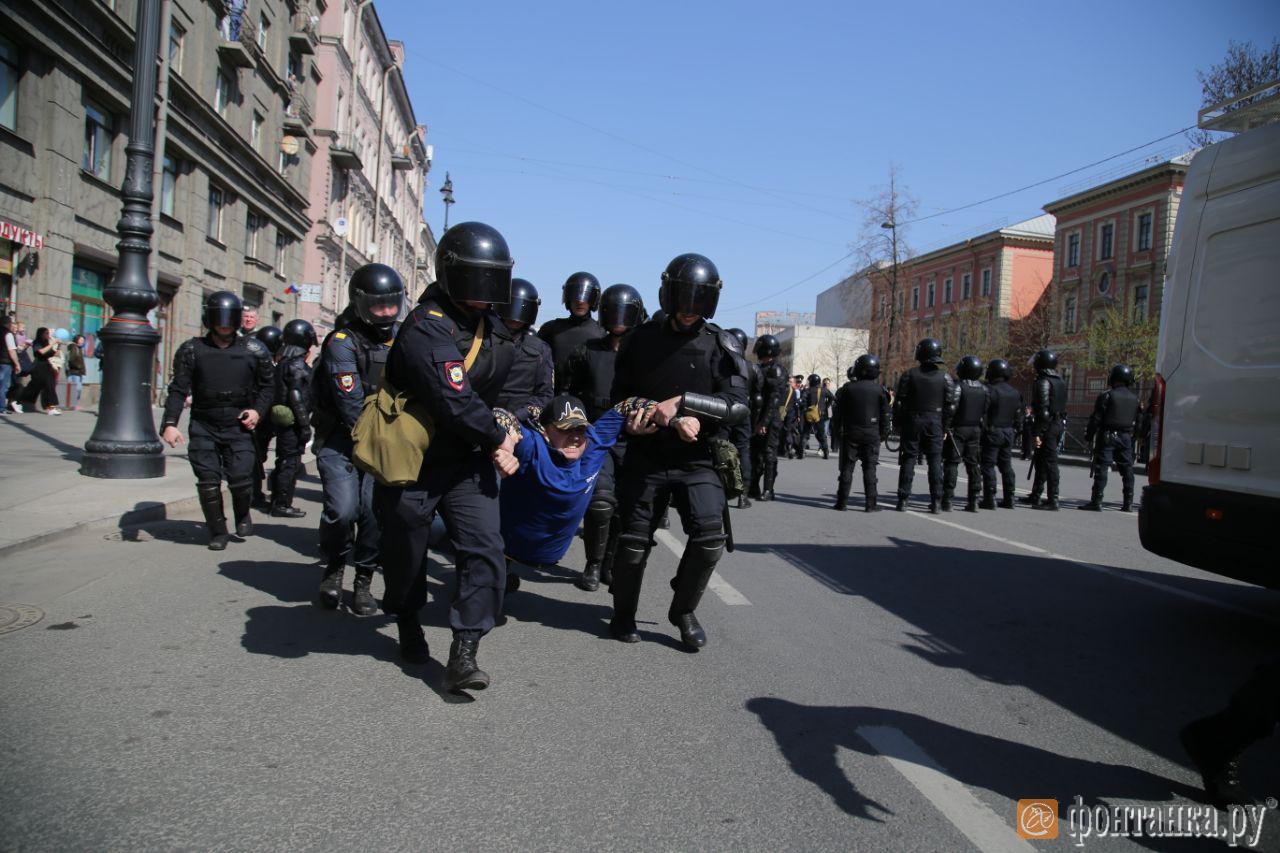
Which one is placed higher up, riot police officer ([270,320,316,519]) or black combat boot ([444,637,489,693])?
riot police officer ([270,320,316,519])

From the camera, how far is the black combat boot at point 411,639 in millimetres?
4211

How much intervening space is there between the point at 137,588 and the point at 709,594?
3.47 meters

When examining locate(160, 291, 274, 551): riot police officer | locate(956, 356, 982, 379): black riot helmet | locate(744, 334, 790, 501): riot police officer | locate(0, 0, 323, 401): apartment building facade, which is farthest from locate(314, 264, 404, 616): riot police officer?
locate(956, 356, 982, 379): black riot helmet

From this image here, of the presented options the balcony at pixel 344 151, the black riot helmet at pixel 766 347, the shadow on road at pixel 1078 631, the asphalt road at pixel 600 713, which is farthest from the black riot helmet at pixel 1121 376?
the balcony at pixel 344 151

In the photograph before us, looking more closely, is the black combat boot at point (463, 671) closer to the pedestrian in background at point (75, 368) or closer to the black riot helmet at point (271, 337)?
the black riot helmet at point (271, 337)

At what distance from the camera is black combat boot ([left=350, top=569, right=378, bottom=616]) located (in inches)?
204

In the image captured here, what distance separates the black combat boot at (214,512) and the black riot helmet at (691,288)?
4024 mm

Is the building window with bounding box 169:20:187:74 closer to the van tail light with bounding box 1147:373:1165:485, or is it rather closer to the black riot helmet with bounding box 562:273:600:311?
the black riot helmet with bounding box 562:273:600:311

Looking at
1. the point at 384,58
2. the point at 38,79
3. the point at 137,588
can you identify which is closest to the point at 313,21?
the point at 384,58

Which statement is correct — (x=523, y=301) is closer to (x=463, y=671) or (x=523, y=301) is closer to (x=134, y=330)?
(x=463, y=671)

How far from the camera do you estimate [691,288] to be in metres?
4.59

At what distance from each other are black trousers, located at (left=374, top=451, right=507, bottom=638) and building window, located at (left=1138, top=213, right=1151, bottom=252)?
4980 centimetres

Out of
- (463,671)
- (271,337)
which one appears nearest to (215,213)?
(271,337)

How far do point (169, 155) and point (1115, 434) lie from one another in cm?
2168
